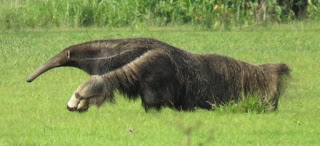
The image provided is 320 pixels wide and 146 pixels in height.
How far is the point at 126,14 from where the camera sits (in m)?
18.2

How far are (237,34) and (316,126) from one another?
969 cm

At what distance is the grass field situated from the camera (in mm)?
5852

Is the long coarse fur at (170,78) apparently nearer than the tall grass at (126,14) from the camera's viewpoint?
Yes

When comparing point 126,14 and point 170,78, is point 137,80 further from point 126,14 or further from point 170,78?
point 126,14

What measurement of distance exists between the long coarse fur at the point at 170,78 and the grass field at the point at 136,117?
0.16 m

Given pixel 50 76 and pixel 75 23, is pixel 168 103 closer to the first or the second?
pixel 50 76

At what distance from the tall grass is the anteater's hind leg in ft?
33.7

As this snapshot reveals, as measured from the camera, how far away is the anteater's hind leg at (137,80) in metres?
6.86

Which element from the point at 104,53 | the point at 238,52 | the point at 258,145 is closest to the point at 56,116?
the point at 104,53

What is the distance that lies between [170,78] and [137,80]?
323 millimetres

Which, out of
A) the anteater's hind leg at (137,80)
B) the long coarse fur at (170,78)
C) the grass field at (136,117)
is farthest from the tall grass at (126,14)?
the anteater's hind leg at (137,80)

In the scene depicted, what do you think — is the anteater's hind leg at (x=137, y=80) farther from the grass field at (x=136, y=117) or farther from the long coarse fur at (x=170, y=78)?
the grass field at (x=136, y=117)

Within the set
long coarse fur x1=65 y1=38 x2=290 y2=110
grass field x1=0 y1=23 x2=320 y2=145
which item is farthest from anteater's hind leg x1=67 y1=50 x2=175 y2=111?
grass field x1=0 y1=23 x2=320 y2=145

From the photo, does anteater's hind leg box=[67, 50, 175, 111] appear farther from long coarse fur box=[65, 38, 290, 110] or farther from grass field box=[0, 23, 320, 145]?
grass field box=[0, 23, 320, 145]
